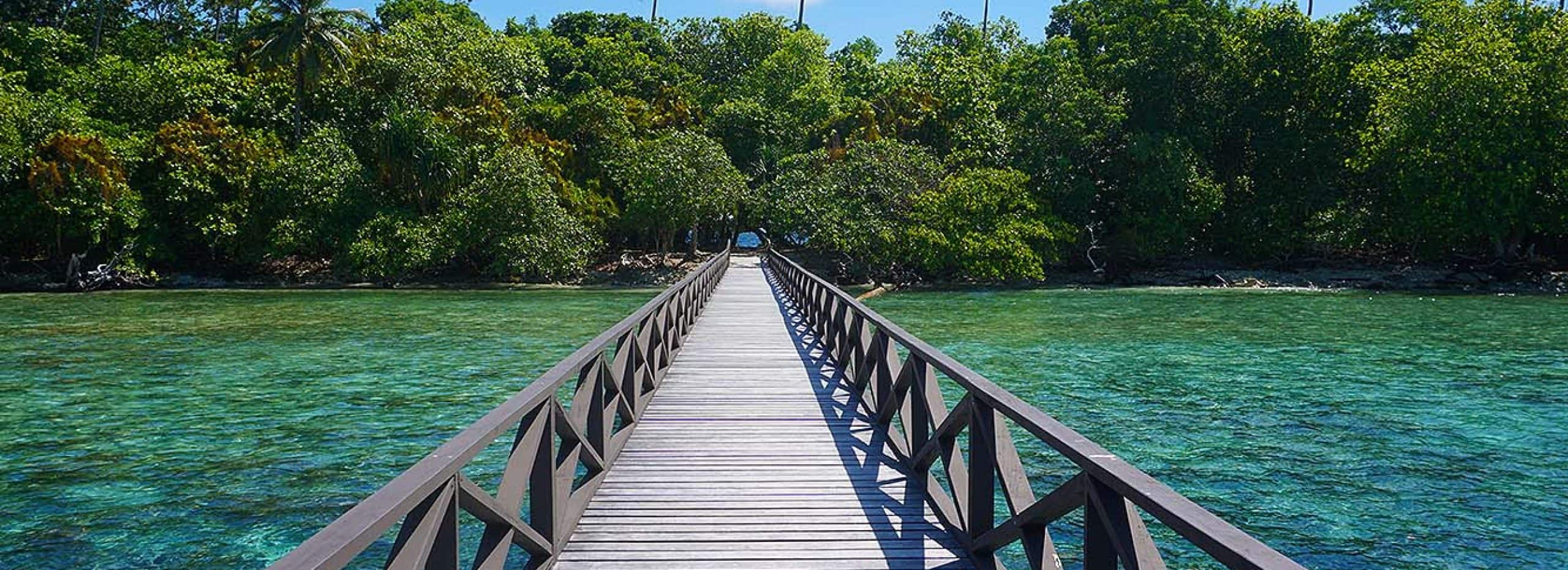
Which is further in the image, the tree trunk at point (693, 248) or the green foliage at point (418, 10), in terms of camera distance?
the green foliage at point (418, 10)

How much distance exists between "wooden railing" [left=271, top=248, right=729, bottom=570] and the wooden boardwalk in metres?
0.21

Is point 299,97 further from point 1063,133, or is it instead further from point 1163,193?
point 1163,193

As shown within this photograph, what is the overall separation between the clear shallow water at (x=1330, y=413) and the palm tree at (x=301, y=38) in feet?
80.7

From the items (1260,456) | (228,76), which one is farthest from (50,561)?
(228,76)

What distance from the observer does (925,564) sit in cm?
443

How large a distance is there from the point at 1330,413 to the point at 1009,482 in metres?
10.7

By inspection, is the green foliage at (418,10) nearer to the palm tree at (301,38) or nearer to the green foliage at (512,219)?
the palm tree at (301,38)

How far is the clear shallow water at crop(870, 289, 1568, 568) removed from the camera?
8039 millimetres

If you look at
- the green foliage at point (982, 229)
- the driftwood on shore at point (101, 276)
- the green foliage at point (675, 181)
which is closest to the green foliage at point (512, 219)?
the green foliage at point (675, 181)

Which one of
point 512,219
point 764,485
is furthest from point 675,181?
point 764,485

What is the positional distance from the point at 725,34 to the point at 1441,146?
40.9 m

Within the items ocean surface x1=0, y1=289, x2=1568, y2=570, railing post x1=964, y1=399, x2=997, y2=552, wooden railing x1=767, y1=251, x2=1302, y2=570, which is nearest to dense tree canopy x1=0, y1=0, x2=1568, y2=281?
ocean surface x1=0, y1=289, x2=1568, y2=570

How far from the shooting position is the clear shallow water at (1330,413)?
804 centimetres

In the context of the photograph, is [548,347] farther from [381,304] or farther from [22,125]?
[22,125]
